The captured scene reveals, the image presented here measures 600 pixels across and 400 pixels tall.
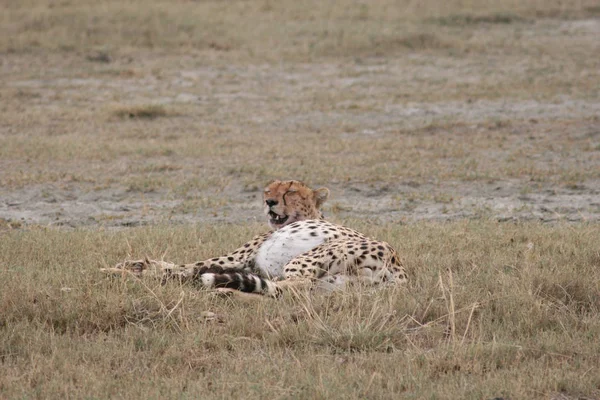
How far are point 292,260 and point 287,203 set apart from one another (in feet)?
2.53

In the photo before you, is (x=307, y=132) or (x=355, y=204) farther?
(x=307, y=132)

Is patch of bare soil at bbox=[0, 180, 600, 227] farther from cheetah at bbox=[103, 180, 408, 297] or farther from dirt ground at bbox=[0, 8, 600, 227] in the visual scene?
cheetah at bbox=[103, 180, 408, 297]

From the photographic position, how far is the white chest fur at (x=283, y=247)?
230 inches

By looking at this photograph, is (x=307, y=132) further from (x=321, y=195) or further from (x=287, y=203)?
(x=287, y=203)

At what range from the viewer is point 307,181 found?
920cm

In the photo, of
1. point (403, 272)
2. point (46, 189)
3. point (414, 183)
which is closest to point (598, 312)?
point (403, 272)

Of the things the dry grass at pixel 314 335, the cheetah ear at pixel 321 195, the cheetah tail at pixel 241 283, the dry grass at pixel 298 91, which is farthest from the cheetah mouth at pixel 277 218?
the dry grass at pixel 298 91

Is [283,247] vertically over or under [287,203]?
under

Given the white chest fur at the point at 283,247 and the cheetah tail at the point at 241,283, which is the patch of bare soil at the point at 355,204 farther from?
the cheetah tail at the point at 241,283

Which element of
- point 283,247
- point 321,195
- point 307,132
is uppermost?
point 321,195

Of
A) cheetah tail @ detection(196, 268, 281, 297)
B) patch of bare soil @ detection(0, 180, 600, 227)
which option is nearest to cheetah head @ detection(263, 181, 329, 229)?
cheetah tail @ detection(196, 268, 281, 297)

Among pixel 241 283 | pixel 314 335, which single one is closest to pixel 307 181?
pixel 241 283

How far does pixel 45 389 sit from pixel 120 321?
0.94m

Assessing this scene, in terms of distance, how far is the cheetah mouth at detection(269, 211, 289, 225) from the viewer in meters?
6.39
